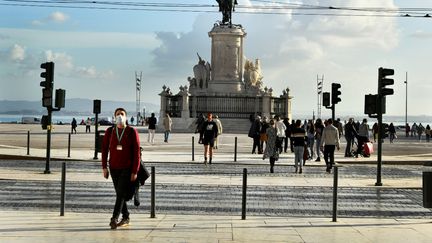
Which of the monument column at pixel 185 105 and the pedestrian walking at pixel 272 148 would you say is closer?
the pedestrian walking at pixel 272 148

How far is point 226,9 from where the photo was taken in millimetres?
64438

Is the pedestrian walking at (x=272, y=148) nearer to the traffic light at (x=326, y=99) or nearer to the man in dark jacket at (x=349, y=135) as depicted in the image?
the man in dark jacket at (x=349, y=135)

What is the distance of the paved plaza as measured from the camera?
1076cm

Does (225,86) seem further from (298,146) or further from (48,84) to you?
(48,84)

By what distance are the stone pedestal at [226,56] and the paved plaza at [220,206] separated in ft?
127

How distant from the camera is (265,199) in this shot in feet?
52.1

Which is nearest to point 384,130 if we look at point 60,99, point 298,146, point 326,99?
point 298,146

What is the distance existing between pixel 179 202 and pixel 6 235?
5.24m

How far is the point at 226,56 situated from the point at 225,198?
48.7 m

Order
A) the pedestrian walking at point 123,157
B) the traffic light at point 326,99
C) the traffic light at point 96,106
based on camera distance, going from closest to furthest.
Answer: the pedestrian walking at point 123,157 → the traffic light at point 96,106 → the traffic light at point 326,99

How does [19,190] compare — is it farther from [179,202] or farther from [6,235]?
[6,235]

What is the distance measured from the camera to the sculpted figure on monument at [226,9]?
6438cm

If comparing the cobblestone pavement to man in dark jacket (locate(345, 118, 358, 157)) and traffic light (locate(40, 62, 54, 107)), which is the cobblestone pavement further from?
man in dark jacket (locate(345, 118, 358, 157))

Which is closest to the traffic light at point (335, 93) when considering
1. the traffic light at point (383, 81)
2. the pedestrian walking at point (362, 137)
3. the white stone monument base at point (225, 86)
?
the pedestrian walking at point (362, 137)
